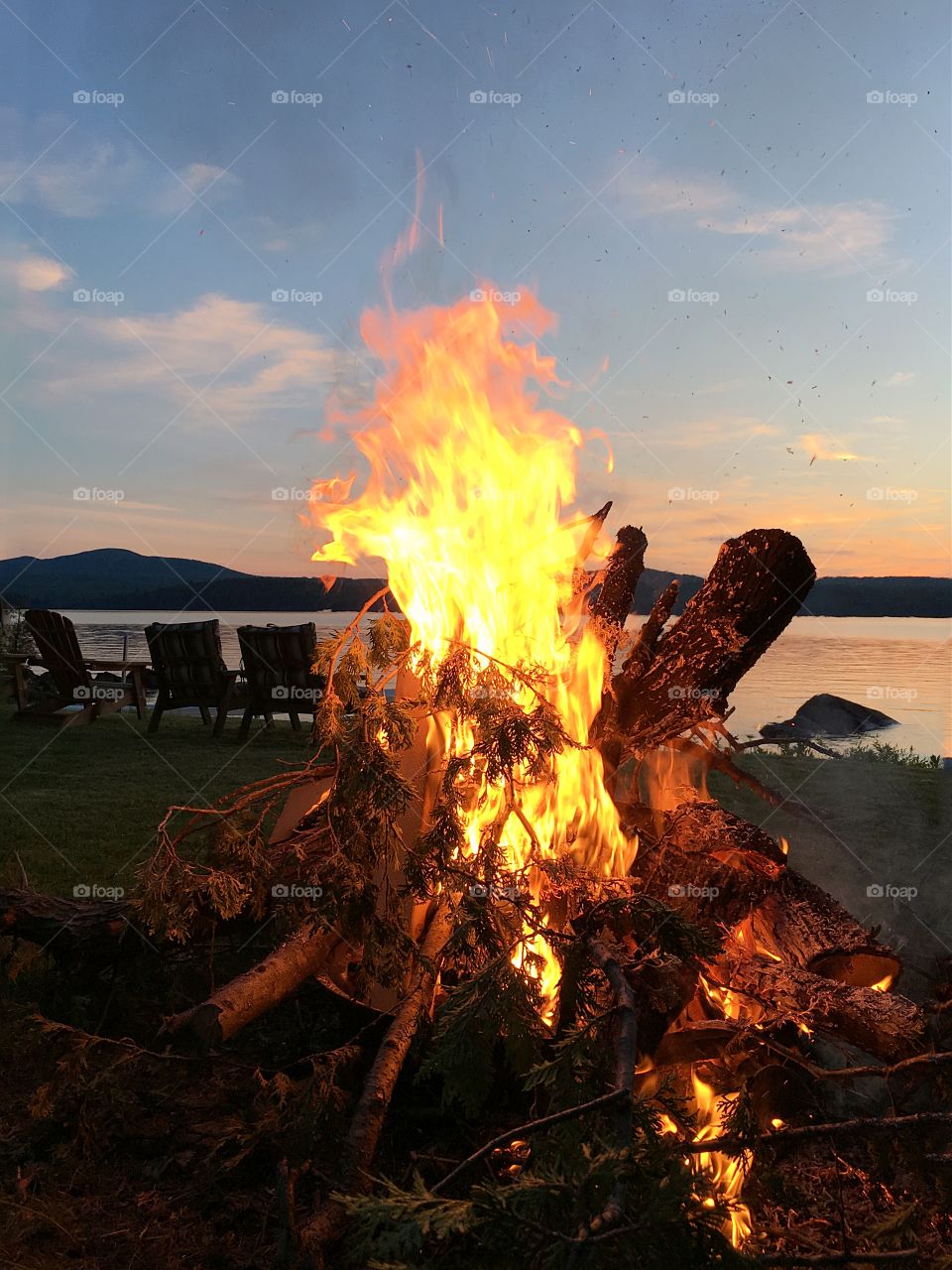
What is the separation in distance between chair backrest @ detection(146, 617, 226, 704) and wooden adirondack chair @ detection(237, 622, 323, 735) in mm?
516

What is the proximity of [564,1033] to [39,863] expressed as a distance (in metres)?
4.27

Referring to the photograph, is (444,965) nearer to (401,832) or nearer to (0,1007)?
(401,832)

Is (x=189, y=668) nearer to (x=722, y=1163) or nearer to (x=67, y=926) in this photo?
Answer: (x=67, y=926)

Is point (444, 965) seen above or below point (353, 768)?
below

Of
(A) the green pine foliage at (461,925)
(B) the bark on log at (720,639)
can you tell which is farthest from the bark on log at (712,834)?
(B) the bark on log at (720,639)

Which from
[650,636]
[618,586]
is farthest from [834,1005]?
[618,586]

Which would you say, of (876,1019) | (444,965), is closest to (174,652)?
(444,965)

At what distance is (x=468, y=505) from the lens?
4137 mm

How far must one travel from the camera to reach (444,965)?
3.62 m

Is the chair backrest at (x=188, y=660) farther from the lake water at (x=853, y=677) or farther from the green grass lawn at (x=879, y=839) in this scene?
the green grass lawn at (x=879, y=839)

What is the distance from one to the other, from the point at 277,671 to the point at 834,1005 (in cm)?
971

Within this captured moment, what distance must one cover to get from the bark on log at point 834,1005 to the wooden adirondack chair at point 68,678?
36.7 ft

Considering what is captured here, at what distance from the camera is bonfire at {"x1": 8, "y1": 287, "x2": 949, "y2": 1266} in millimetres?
2320

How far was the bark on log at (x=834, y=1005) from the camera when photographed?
3002 mm
